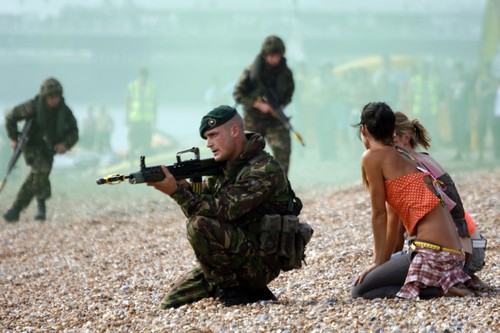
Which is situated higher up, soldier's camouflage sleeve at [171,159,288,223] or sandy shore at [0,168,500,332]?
soldier's camouflage sleeve at [171,159,288,223]

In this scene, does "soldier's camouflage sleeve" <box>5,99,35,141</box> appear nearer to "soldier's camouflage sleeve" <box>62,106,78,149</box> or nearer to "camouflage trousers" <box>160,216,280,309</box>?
"soldier's camouflage sleeve" <box>62,106,78,149</box>

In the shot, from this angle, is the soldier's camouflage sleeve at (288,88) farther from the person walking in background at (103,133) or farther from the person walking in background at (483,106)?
the person walking in background at (103,133)

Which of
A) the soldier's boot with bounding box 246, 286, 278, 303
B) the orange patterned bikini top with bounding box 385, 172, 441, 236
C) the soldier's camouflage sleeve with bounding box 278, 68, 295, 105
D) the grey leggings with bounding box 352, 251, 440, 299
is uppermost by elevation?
the soldier's camouflage sleeve with bounding box 278, 68, 295, 105

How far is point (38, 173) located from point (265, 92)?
2.79 meters

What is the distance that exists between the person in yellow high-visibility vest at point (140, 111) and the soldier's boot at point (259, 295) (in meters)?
11.9

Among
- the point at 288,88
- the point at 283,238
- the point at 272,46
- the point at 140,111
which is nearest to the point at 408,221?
the point at 283,238

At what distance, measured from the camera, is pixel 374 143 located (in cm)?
496

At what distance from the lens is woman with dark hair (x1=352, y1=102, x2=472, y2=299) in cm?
487

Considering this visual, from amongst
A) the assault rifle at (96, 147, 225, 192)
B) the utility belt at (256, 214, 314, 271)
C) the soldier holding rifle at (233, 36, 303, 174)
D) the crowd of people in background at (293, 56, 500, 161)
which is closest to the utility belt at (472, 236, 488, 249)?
the utility belt at (256, 214, 314, 271)

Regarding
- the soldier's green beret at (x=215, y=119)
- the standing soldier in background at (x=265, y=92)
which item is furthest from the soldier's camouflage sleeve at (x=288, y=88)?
A: the soldier's green beret at (x=215, y=119)

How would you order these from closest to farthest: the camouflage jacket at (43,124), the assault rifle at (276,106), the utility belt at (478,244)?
the utility belt at (478,244) → the assault rifle at (276,106) → the camouflage jacket at (43,124)

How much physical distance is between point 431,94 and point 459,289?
46.5ft

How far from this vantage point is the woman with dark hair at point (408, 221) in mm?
4871

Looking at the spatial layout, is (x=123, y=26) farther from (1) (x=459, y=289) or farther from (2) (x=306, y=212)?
(1) (x=459, y=289)
